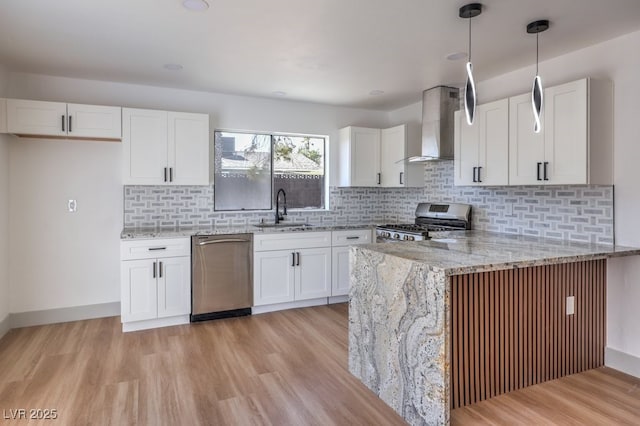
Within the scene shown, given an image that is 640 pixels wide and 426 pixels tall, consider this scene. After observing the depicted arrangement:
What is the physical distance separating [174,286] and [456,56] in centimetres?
334

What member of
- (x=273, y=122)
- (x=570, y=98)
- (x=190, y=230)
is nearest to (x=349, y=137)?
(x=273, y=122)

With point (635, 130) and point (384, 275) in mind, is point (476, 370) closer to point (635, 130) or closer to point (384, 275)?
point (384, 275)

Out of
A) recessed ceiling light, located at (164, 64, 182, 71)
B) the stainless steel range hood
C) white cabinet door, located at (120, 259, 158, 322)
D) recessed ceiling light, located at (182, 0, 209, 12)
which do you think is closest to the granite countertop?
the stainless steel range hood

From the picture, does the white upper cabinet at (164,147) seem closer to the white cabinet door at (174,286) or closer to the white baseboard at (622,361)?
the white cabinet door at (174,286)

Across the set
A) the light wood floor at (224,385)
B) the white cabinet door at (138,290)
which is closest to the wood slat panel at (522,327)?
the light wood floor at (224,385)

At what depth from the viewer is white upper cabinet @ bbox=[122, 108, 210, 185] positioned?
388 cm

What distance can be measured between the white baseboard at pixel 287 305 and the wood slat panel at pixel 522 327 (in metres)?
2.37

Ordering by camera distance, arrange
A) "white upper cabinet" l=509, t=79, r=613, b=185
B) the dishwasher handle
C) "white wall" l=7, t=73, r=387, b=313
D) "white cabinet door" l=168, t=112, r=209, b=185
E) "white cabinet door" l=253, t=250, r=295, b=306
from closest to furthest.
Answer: "white upper cabinet" l=509, t=79, r=613, b=185
"white wall" l=7, t=73, r=387, b=313
the dishwasher handle
"white cabinet door" l=168, t=112, r=209, b=185
"white cabinet door" l=253, t=250, r=295, b=306

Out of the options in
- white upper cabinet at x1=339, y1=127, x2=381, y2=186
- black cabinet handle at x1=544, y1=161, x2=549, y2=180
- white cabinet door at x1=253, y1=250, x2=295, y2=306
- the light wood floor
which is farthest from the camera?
white upper cabinet at x1=339, y1=127, x2=381, y2=186

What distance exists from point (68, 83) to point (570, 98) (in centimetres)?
450

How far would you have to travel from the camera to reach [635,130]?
277 cm

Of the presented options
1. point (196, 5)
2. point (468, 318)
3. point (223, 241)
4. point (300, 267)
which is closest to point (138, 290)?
point (223, 241)

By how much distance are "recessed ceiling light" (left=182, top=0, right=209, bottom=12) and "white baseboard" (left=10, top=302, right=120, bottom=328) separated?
3.18 metres

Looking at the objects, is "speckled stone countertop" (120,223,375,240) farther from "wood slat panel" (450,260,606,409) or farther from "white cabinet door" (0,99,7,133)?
"wood slat panel" (450,260,606,409)
